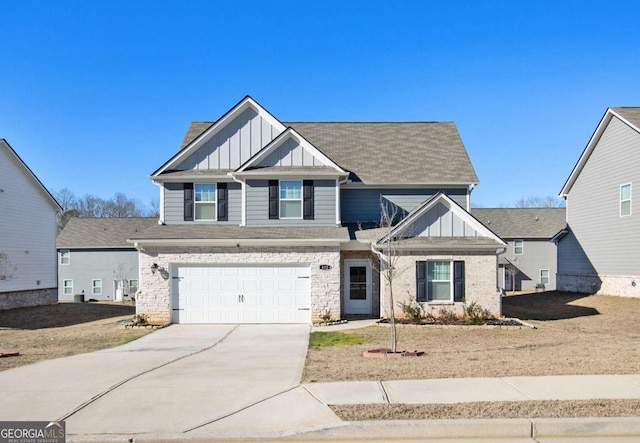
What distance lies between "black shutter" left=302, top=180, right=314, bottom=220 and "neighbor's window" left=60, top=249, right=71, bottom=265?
1138 inches

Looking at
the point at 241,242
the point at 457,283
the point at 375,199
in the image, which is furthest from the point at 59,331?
the point at 457,283

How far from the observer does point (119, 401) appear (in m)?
8.35

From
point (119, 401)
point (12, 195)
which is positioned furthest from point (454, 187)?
point (12, 195)

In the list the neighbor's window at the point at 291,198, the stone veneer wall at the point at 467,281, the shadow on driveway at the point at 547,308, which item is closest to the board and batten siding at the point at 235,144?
the neighbor's window at the point at 291,198

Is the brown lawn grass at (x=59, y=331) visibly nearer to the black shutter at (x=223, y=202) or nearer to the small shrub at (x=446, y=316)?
the black shutter at (x=223, y=202)

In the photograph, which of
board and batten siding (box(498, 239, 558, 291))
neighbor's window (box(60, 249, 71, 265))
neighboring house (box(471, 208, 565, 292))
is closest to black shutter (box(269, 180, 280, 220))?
neighboring house (box(471, 208, 565, 292))

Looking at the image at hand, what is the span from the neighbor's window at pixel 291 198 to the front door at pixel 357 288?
9.34 feet

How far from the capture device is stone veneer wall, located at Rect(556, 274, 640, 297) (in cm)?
2409

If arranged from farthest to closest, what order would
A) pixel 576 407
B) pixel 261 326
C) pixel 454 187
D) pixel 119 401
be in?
pixel 454 187, pixel 261 326, pixel 119 401, pixel 576 407

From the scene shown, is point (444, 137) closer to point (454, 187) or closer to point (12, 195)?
point (454, 187)

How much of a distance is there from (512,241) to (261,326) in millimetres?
30693

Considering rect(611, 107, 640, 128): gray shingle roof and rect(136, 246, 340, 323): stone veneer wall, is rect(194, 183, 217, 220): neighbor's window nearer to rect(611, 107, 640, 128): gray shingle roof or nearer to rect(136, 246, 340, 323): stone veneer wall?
rect(136, 246, 340, 323): stone veneer wall

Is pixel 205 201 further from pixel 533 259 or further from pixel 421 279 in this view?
pixel 533 259

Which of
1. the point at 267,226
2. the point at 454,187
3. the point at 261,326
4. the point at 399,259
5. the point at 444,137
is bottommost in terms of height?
the point at 261,326
